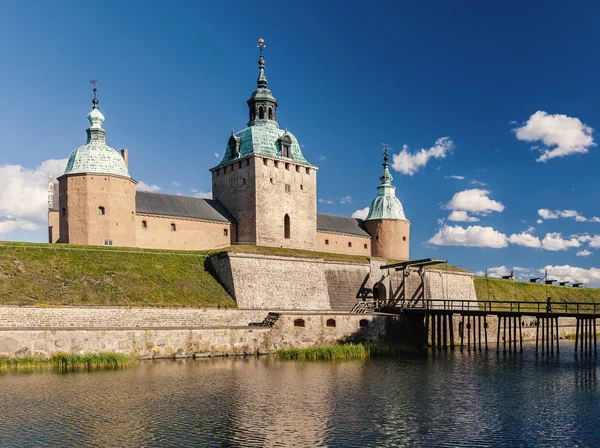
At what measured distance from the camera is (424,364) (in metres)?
31.8

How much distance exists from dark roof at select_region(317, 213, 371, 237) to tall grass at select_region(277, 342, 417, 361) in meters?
25.6

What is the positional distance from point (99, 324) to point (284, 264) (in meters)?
15.3

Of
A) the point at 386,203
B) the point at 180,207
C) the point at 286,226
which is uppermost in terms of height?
the point at 386,203

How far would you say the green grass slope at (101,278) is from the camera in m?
34.8

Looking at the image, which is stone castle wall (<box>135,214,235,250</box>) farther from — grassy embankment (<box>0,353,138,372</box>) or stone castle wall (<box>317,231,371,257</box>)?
grassy embankment (<box>0,353,138,372</box>)

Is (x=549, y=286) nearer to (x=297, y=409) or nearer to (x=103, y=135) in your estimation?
(x=103, y=135)

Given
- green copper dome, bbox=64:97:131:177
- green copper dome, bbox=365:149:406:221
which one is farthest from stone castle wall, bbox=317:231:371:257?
green copper dome, bbox=64:97:131:177

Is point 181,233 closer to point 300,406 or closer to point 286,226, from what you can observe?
point 286,226

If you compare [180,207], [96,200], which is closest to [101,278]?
[96,200]

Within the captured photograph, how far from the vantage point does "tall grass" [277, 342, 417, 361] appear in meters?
34.2

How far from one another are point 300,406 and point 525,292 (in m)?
55.2

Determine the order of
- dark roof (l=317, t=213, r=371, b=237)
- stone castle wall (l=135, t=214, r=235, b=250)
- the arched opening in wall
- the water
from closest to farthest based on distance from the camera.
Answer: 1. the water
2. stone castle wall (l=135, t=214, r=235, b=250)
3. the arched opening in wall
4. dark roof (l=317, t=213, r=371, b=237)

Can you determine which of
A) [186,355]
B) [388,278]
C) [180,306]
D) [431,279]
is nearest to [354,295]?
[388,278]

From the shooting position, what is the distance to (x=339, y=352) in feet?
114
